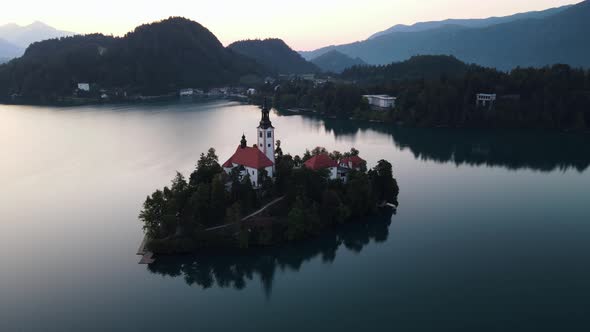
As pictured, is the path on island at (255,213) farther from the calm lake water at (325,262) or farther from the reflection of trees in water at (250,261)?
the calm lake water at (325,262)

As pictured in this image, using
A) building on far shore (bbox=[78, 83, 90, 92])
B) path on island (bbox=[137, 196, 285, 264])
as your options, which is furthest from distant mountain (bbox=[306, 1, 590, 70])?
path on island (bbox=[137, 196, 285, 264])

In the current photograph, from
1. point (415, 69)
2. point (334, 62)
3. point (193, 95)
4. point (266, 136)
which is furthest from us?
point (334, 62)

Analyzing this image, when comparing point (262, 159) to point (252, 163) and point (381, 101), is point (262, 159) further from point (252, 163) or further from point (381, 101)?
point (381, 101)

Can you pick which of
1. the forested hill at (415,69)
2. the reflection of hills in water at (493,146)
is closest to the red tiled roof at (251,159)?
the reflection of hills in water at (493,146)

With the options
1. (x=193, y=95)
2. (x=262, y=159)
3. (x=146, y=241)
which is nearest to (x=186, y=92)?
(x=193, y=95)

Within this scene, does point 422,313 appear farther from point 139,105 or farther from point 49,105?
point 49,105

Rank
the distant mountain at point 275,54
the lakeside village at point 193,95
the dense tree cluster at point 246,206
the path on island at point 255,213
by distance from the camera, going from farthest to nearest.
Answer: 1. the distant mountain at point 275,54
2. the lakeside village at point 193,95
3. the path on island at point 255,213
4. the dense tree cluster at point 246,206

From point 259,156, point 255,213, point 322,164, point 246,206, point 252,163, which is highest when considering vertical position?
point 259,156
